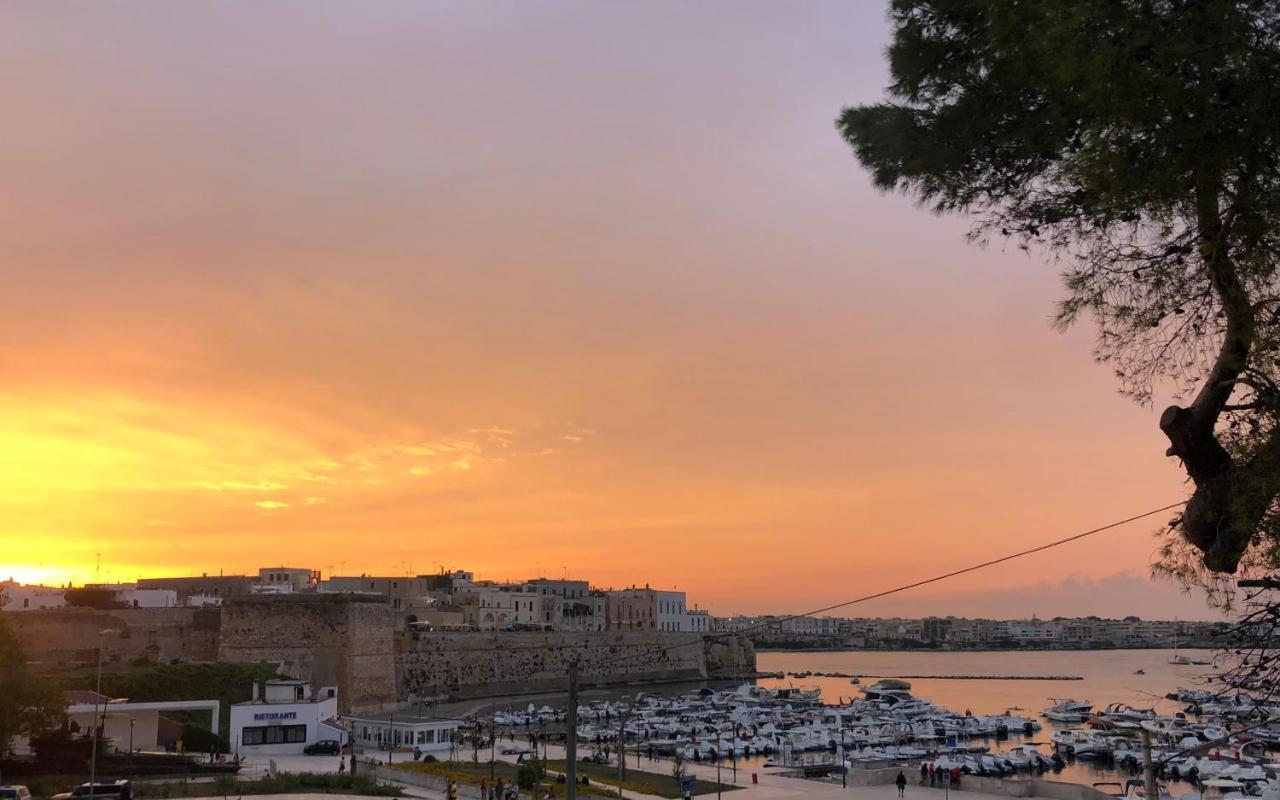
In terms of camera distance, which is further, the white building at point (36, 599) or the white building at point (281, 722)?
the white building at point (36, 599)

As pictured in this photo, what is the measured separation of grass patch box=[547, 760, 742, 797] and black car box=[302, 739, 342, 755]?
22.6 feet

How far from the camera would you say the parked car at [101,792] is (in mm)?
19375

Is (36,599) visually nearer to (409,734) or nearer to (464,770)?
(409,734)

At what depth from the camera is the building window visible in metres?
31.7

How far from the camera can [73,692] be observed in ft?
100.0

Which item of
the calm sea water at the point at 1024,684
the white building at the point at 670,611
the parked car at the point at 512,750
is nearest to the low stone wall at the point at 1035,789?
the calm sea water at the point at 1024,684

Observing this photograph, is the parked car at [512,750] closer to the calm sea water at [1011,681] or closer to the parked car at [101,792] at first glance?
the parked car at [101,792]

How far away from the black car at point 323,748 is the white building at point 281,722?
1.01 feet

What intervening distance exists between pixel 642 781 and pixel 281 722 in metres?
12.1

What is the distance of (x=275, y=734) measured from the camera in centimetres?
3206

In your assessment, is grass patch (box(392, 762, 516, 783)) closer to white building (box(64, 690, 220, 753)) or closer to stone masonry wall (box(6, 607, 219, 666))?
white building (box(64, 690, 220, 753))

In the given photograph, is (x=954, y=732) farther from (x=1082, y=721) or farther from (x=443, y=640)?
(x=443, y=640)

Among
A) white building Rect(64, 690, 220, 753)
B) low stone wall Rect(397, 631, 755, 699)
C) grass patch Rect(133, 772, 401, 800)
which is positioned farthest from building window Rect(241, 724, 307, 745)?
low stone wall Rect(397, 631, 755, 699)

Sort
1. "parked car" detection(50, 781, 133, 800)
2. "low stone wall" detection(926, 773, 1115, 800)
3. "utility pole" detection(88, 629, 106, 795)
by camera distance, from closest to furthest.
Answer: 1. "parked car" detection(50, 781, 133, 800)
2. "utility pole" detection(88, 629, 106, 795)
3. "low stone wall" detection(926, 773, 1115, 800)
